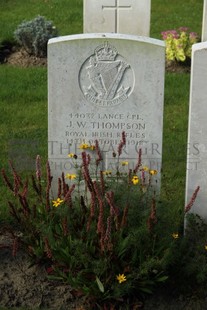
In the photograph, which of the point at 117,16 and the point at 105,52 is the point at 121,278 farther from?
the point at 117,16

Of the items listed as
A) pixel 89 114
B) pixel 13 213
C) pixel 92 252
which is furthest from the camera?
pixel 89 114

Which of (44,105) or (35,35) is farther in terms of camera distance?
(35,35)

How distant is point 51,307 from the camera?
430 cm

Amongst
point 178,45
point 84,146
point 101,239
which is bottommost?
point 101,239

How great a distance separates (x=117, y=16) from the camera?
9148 mm

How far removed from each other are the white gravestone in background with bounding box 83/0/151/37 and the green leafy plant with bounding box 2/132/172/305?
15.7 feet

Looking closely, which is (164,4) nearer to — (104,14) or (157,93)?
(104,14)

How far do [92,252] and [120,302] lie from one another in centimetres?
37

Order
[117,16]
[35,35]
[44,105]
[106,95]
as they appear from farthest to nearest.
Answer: [35,35] < [117,16] < [44,105] < [106,95]

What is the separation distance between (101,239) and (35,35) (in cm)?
619

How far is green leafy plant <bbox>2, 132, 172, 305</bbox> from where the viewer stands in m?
4.08

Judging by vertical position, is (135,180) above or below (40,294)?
above

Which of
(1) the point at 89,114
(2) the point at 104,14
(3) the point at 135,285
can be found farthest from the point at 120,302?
(2) the point at 104,14

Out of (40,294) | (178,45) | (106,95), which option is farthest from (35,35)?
(40,294)
